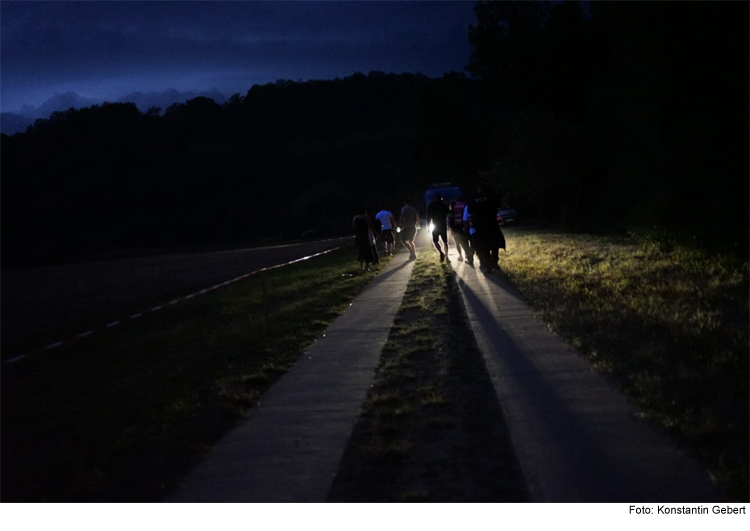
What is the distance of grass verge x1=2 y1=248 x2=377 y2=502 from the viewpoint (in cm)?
572

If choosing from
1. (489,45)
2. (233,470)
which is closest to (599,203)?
(489,45)

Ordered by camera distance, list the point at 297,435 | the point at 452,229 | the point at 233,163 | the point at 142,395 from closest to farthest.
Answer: the point at 297,435
the point at 142,395
the point at 452,229
the point at 233,163

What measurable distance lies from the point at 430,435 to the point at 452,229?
14.0 metres

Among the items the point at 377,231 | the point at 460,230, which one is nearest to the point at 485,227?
the point at 460,230

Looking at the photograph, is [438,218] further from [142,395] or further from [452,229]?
[142,395]

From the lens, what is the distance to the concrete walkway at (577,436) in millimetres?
4711

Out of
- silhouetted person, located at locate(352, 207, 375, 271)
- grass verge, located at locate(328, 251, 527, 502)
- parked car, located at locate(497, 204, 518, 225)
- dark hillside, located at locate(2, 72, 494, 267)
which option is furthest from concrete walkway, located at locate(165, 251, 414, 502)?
dark hillside, located at locate(2, 72, 494, 267)

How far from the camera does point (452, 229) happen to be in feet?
64.5

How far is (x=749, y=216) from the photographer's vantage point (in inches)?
508

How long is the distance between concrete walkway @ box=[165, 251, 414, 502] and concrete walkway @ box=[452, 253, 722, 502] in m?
1.31

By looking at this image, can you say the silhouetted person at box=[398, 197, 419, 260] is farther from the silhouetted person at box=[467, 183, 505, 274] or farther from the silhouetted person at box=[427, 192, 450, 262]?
the silhouetted person at box=[467, 183, 505, 274]

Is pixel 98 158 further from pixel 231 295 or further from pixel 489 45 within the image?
pixel 231 295

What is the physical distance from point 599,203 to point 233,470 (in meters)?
32.9

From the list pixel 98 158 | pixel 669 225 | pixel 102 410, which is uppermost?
pixel 98 158
